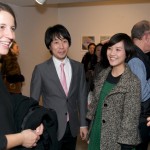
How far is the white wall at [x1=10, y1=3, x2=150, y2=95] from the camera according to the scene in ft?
19.7

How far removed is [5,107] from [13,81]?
11.9 feet

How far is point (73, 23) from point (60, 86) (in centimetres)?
523

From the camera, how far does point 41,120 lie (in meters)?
1.57

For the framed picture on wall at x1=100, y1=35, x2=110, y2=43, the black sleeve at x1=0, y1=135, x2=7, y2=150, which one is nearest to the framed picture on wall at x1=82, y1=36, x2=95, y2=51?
the framed picture on wall at x1=100, y1=35, x2=110, y2=43

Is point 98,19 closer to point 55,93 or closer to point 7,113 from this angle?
point 55,93

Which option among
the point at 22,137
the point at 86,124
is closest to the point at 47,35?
the point at 86,124

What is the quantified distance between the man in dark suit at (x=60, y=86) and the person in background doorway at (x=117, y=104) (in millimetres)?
227

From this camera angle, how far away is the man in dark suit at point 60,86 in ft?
8.21

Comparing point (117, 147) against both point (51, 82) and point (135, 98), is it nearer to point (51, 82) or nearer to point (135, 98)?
point (135, 98)

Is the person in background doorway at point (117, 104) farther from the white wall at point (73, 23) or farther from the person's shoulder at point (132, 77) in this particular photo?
the white wall at point (73, 23)

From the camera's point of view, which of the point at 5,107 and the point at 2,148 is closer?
the point at 2,148

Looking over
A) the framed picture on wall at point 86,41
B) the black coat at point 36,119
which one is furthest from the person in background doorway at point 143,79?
the framed picture on wall at point 86,41

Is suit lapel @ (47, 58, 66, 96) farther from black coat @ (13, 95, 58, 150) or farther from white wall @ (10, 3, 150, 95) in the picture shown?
white wall @ (10, 3, 150, 95)

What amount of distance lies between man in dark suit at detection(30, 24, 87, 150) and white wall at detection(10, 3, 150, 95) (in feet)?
11.1
